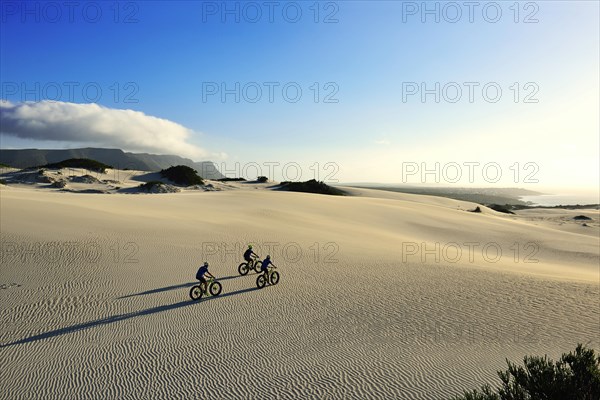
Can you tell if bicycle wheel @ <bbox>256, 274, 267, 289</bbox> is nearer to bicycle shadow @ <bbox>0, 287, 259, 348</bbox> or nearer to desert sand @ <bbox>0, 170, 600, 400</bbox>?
desert sand @ <bbox>0, 170, 600, 400</bbox>

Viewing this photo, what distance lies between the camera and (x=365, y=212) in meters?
34.6

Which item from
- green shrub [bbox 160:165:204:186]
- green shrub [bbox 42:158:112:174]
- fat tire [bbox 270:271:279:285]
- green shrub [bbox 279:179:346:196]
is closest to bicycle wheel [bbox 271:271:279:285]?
fat tire [bbox 270:271:279:285]

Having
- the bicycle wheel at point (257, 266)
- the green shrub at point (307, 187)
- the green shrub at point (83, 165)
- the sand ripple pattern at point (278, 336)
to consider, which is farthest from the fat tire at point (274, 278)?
the green shrub at point (83, 165)

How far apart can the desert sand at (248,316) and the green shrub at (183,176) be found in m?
32.5

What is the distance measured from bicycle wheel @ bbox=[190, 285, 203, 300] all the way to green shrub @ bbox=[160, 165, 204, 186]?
140ft

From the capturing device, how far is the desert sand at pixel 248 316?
21.6 feet

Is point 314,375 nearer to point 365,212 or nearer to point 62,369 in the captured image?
point 62,369

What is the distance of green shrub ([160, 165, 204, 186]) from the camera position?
5225 cm

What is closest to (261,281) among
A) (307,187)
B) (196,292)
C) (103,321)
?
(196,292)

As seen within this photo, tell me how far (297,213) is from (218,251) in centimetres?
1456

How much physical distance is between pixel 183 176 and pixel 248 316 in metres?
46.4

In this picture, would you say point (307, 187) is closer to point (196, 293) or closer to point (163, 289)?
point (163, 289)

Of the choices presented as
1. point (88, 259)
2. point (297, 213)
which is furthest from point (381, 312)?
point (297, 213)

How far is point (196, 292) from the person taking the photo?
10.7m
